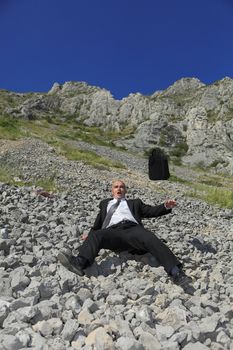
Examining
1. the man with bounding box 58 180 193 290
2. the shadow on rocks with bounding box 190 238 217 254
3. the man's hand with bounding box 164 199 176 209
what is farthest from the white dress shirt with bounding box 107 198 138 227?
the shadow on rocks with bounding box 190 238 217 254

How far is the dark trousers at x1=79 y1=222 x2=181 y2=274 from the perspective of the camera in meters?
6.62

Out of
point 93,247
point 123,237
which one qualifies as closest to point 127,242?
point 123,237

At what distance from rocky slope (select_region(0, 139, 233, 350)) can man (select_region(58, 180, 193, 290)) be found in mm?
182

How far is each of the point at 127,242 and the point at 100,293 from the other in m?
1.65

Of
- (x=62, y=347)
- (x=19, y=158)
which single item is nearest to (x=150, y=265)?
(x=62, y=347)

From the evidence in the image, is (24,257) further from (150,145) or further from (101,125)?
(101,125)

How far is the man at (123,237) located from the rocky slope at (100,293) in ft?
0.60

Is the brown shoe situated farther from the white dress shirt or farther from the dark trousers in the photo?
the white dress shirt

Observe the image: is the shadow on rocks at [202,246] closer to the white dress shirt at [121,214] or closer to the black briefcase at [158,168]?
the white dress shirt at [121,214]

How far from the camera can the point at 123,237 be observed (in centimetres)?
714

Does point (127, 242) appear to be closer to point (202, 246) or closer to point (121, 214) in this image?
point (121, 214)

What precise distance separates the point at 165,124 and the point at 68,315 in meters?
85.3

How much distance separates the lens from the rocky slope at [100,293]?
14.1ft

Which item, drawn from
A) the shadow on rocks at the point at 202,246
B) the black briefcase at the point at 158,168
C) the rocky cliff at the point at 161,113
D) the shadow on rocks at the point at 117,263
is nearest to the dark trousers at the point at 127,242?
the shadow on rocks at the point at 117,263
